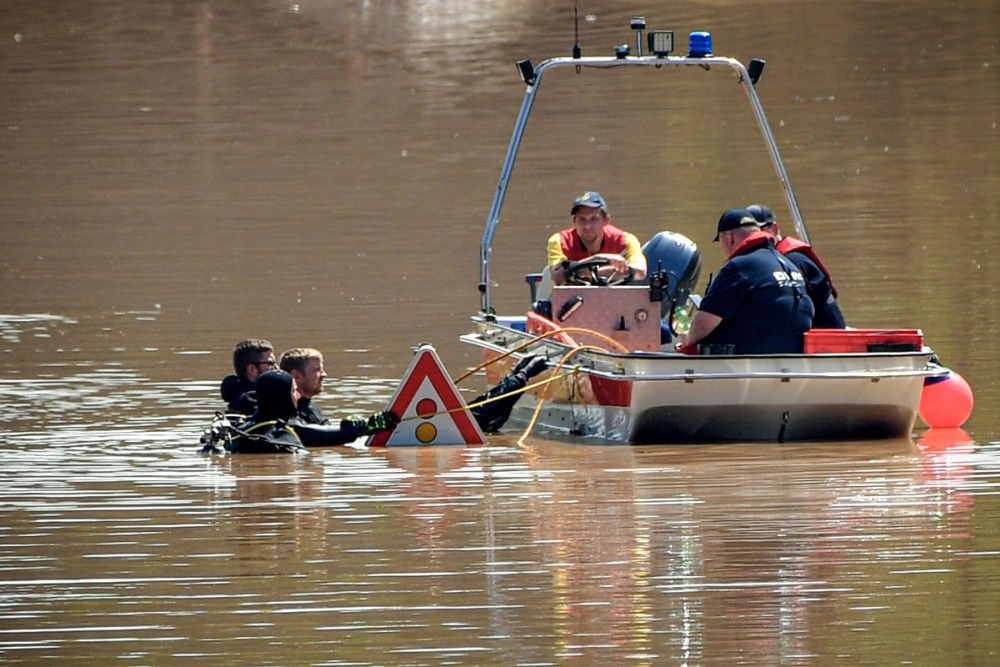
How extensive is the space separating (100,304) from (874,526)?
11172 millimetres

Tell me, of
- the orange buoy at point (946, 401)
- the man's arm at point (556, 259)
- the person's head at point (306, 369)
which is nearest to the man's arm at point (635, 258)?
the man's arm at point (556, 259)

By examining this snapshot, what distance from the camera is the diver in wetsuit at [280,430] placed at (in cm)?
1295

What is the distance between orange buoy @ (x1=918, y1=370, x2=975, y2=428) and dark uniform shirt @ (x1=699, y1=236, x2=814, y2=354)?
1127 millimetres

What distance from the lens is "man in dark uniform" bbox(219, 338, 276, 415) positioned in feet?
43.8

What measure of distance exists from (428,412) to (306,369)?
0.71m

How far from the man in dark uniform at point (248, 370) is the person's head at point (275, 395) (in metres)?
0.32

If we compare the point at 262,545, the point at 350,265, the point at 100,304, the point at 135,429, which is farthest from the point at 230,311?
the point at 262,545

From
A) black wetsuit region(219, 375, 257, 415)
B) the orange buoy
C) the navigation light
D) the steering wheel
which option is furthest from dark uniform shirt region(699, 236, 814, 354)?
black wetsuit region(219, 375, 257, 415)

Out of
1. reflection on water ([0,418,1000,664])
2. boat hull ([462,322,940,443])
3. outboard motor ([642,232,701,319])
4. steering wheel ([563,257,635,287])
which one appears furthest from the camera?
outboard motor ([642,232,701,319])

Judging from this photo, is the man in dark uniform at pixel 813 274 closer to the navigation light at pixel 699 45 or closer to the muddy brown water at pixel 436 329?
the muddy brown water at pixel 436 329

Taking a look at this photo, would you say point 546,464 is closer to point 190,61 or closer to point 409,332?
point 409,332

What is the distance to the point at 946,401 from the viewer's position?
13547 mm

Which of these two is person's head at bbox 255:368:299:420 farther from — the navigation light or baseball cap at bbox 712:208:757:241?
the navigation light


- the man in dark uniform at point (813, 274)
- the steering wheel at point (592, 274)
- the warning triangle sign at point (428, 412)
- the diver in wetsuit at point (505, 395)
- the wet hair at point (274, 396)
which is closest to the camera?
the wet hair at point (274, 396)
